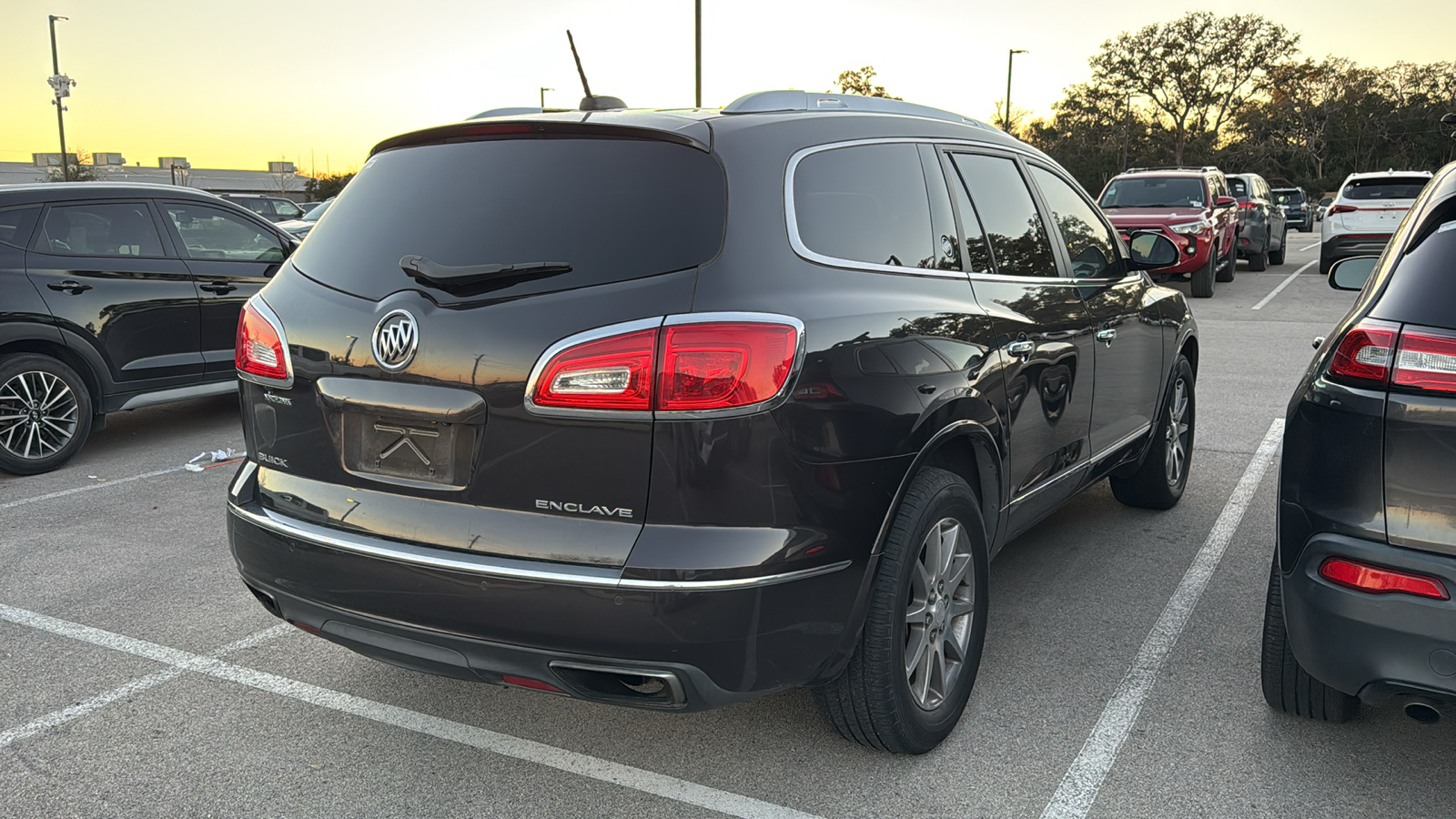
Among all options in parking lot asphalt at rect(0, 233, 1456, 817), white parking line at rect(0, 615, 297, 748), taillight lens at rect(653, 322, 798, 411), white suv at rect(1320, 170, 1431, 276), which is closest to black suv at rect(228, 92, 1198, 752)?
taillight lens at rect(653, 322, 798, 411)

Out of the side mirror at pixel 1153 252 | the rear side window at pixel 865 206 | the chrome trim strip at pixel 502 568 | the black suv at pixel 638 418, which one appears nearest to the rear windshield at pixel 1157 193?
the side mirror at pixel 1153 252

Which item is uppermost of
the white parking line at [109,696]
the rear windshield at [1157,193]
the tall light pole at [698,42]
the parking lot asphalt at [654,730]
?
the tall light pole at [698,42]

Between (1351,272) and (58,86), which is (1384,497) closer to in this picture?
(1351,272)

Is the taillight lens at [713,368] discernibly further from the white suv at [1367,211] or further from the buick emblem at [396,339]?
the white suv at [1367,211]

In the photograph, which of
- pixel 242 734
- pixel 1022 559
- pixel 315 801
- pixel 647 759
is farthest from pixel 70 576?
pixel 1022 559

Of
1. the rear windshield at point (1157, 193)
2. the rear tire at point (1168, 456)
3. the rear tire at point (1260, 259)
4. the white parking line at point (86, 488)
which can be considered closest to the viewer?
the rear tire at point (1168, 456)

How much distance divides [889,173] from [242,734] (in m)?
2.50

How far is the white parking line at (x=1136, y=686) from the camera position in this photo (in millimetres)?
2873

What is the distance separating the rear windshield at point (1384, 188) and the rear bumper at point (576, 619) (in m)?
19.2

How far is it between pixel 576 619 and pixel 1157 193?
17036 mm

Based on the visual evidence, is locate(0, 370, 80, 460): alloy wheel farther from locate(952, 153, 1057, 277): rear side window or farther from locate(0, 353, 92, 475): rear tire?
locate(952, 153, 1057, 277): rear side window

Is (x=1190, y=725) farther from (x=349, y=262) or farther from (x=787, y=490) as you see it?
(x=349, y=262)

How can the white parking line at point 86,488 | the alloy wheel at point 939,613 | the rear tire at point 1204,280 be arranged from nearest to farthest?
the alloy wheel at point 939,613 → the white parking line at point 86,488 → the rear tire at point 1204,280

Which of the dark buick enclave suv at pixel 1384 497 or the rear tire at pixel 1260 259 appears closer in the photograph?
the dark buick enclave suv at pixel 1384 497
